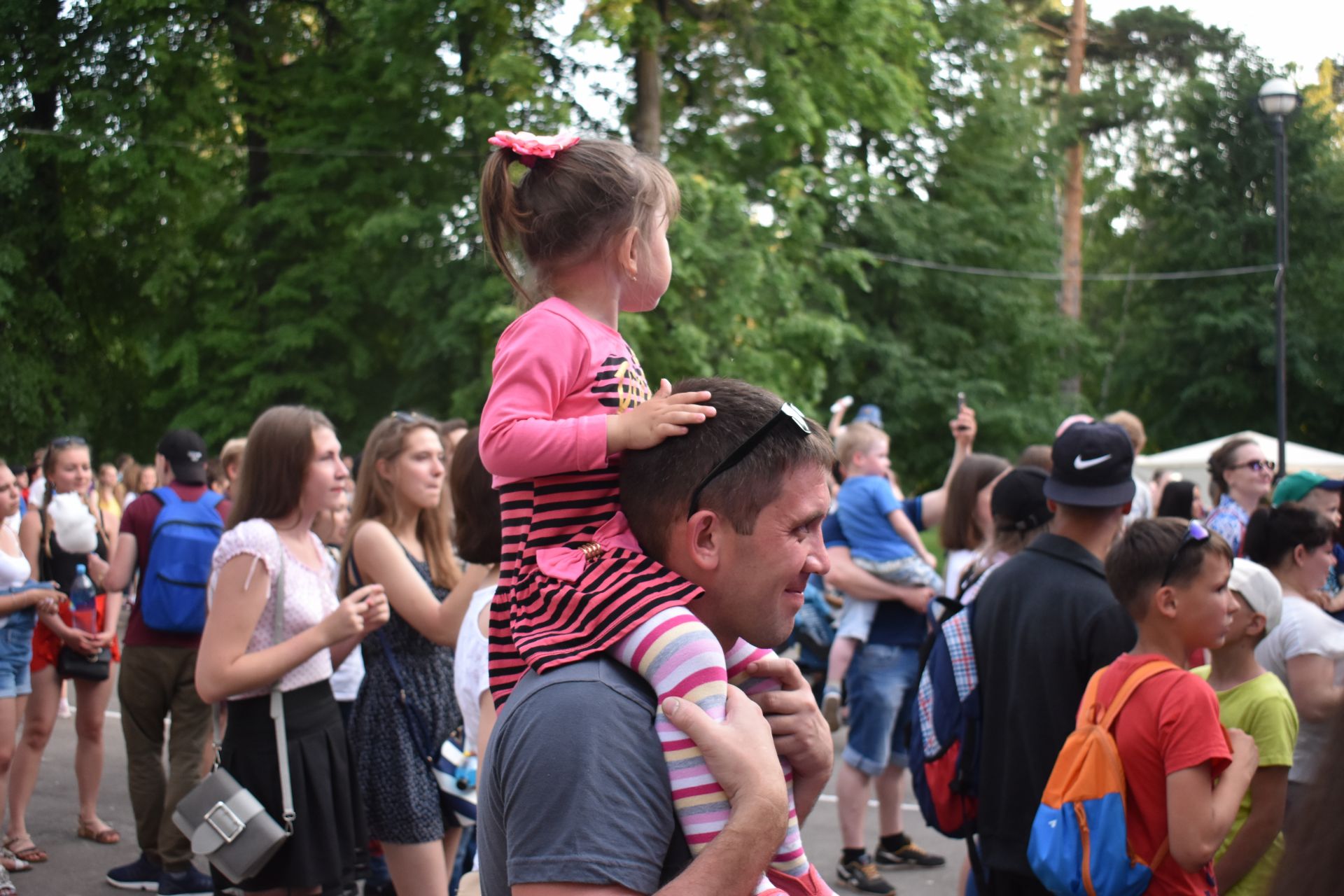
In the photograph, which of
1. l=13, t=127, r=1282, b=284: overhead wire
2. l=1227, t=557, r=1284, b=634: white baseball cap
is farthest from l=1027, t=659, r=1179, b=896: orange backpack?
l=13, t=127, r=1282, b=284: overhead wire

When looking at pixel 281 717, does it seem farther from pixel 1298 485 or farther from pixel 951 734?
pixel 1298 485

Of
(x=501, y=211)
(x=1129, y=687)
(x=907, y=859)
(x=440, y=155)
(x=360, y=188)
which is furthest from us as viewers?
(x=440, y=155)

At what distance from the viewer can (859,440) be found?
315 inches

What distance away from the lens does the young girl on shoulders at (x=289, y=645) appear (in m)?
4.00

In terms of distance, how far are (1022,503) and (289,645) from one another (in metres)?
3.11

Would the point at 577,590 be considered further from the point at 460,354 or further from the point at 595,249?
the point at 460,354

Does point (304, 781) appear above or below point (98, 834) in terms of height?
above

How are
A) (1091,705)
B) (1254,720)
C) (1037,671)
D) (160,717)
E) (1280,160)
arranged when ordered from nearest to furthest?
(1091,705) → (1254,720) → (1037,671) → (160,717) → (1280,160)

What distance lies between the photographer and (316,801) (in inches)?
162

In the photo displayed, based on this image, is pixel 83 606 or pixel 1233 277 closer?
pixel 83 606

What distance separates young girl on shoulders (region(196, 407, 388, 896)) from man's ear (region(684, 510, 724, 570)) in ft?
7.99

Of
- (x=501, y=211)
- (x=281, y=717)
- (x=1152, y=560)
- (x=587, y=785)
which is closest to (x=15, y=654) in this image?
(x=281, y=717)

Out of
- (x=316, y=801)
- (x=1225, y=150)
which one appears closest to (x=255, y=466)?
(x=316, y=801)

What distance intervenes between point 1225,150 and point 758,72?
19.5 metres
